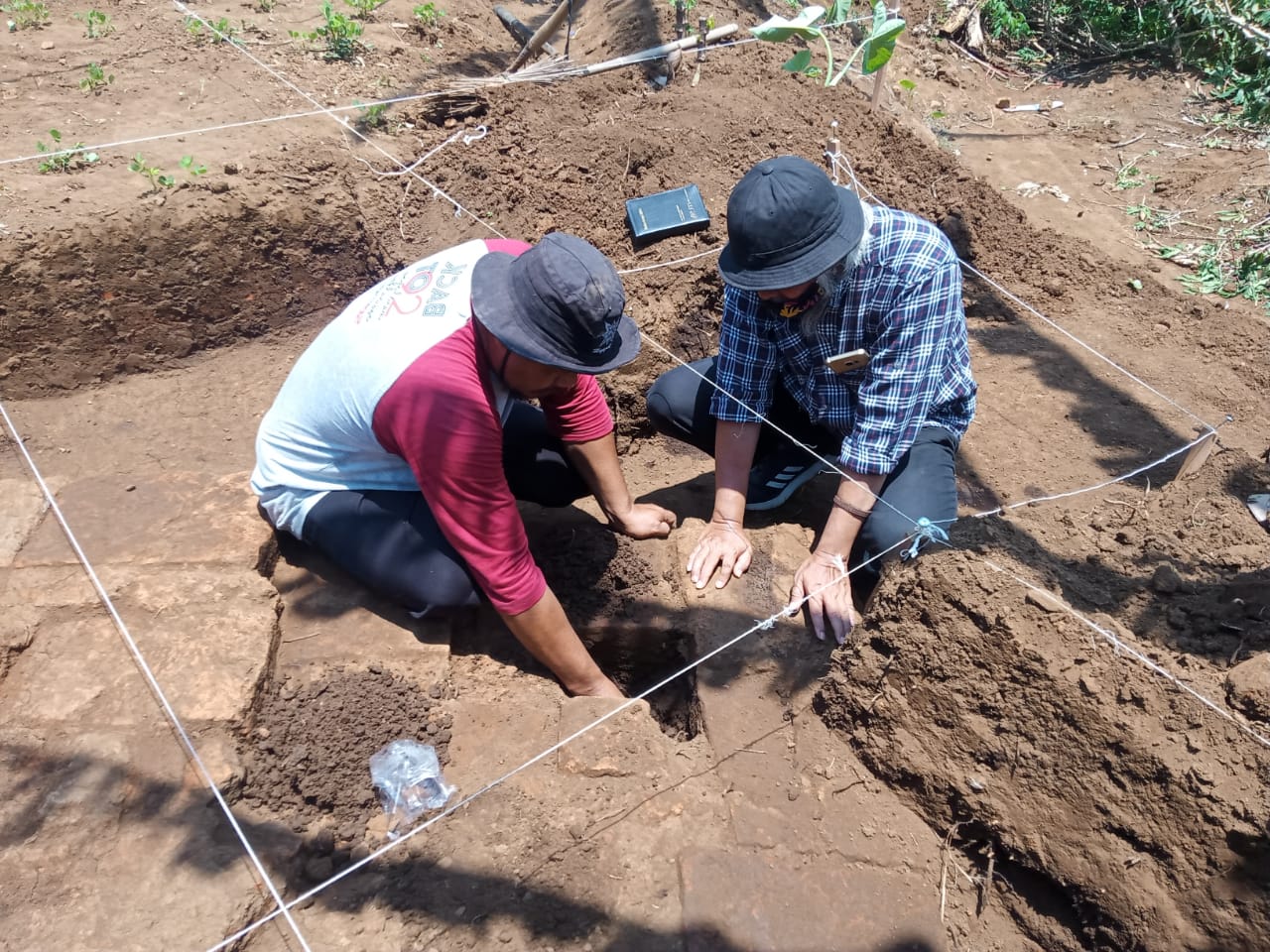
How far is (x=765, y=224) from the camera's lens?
217cm

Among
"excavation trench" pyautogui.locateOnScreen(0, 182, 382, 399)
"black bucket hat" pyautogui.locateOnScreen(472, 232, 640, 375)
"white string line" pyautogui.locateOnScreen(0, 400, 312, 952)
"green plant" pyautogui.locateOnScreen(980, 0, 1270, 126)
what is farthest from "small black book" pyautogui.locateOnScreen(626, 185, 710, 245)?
"green plant" pyautogui.locateOnScreen(980, 0, 1270, 126)

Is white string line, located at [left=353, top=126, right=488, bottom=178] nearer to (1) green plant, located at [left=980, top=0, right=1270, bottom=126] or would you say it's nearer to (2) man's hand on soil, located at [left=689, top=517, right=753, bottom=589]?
(2) man's hand on soil, located at [left=689, top=517, right=753, bottom=589]

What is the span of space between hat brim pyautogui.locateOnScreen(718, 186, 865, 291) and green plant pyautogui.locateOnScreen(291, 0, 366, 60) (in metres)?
4.06

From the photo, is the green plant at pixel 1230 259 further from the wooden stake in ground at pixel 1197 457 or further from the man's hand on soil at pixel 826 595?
the man's hand on soil at pixel 826 595

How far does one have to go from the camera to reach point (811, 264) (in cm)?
222

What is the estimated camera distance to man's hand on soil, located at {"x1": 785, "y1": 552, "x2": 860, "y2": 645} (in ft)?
8.44

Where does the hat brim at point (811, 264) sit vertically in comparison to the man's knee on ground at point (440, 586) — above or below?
above

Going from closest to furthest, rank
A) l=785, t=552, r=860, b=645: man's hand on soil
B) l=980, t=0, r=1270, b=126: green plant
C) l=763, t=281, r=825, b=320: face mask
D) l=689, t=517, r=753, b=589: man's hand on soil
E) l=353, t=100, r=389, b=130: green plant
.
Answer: l=763, t=281, r=825, b=320: face mask, l=785, t=552, r=860, b=645: man's hand on soil, l=689, t=517, r=753, b=589: man's hand on soil, l=353, t=100, r=389, b=130: green plant, l=980, t=0, r=1270, b=126: green plant

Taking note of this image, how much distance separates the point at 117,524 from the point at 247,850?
128 cm

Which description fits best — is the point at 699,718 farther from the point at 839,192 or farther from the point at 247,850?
the point at 839,192

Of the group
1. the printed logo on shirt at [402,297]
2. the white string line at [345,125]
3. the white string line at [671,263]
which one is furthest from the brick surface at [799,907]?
the white string line at [345,125]

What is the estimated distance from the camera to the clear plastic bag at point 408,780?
221cm

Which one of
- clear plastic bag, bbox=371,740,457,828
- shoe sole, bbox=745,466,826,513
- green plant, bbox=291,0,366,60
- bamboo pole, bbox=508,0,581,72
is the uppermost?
bamboo pole, bbox=508,0,581,72

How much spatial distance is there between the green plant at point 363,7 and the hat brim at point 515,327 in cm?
455
